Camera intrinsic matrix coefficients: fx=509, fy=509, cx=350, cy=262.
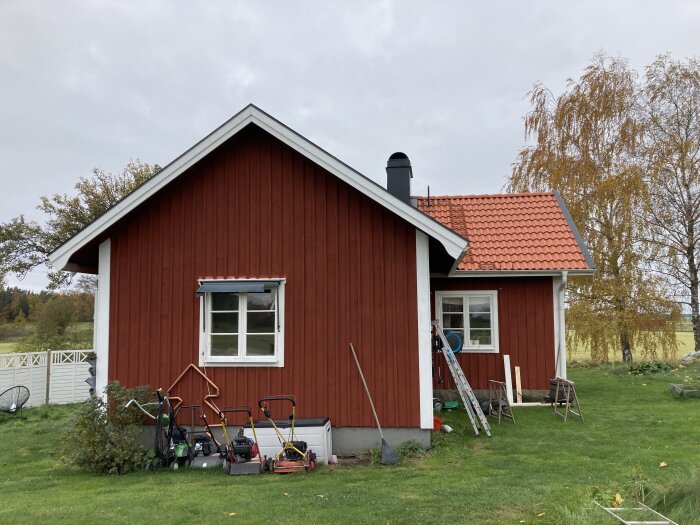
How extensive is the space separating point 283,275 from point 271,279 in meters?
0.20

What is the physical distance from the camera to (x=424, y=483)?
5.86 metres

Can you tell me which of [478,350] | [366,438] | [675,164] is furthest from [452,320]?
[675,164]

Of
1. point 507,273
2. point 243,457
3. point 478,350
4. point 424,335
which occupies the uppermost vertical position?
point 507,273

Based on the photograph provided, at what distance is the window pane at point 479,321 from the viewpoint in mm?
10953

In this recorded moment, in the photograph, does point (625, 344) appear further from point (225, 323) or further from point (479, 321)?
point (225, 323)

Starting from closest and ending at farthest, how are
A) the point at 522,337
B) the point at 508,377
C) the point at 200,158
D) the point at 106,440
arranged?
the point at 106,440
the point at 200,158
the point at 508,377
the point at 522,337

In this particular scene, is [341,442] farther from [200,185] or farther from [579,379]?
[579,379]

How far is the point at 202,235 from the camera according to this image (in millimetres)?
8148

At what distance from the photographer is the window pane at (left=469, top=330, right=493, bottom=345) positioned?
35.9 feet

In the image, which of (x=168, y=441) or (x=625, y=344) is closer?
(x=168, y=441)

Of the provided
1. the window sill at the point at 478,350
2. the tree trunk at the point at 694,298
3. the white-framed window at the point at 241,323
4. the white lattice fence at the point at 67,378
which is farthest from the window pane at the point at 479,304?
the tree trunk at the point at 694,298

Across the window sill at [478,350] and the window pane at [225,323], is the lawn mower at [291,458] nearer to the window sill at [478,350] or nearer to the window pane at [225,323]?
the window pane at [225,323]

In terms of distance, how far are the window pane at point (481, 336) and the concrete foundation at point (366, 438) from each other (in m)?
3.82

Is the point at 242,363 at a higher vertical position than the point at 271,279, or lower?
lower
